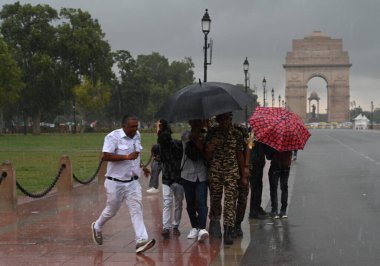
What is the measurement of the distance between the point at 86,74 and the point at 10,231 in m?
59.3

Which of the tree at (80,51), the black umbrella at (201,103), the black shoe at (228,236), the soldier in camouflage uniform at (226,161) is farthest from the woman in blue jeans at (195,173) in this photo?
the tree at (80,51)

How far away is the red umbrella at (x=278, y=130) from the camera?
983 centimetres

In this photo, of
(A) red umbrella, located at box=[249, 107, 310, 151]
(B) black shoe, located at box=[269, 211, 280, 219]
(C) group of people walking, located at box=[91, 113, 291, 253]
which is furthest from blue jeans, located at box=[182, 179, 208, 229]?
(B) black shoe, located at box=[269, 211, 280, 219]

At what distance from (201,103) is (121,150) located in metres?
1.19

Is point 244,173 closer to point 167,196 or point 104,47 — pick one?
point 167,196

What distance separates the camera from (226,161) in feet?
27.6

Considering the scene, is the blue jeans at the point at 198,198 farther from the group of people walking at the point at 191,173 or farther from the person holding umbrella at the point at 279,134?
the person holding umbrella at the point at 279,134

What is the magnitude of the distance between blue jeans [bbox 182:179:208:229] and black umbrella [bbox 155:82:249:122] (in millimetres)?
1054

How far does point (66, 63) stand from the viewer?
66500 millimetres

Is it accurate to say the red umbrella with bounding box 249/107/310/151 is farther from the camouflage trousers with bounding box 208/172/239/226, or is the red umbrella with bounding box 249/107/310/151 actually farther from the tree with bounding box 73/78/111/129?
the tree with bounding box 73/78/111/129

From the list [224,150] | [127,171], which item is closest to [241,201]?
[224,150]

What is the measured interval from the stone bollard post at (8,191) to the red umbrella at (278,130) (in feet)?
15.9

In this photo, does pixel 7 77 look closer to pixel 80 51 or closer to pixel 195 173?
pixel 80 51

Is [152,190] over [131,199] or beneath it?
beneath
